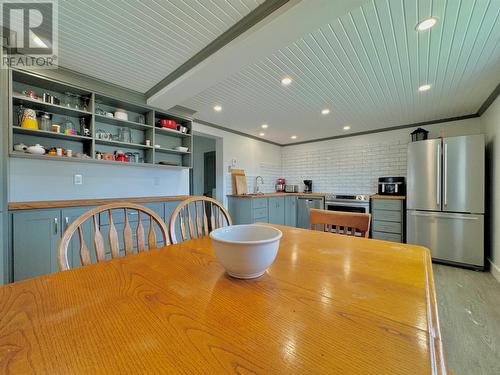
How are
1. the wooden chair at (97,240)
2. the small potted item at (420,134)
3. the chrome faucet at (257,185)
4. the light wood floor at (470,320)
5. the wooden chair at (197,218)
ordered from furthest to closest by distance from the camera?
the chrome faucet at (257,185), the small potted item at (420,134), the light wood floor at (470,320), the wooden chair at (197,218), the wooden chair at (97,240)

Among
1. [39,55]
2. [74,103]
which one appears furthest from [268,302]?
[74,103]

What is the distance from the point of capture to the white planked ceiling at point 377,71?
1.50 metres

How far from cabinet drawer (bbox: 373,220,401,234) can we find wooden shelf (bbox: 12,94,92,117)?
4.47m

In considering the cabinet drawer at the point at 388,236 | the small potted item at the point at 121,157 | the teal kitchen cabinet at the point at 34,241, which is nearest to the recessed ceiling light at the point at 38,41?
the small potted item at the point at 121,157

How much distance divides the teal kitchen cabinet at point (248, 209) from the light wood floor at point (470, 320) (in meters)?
2.62

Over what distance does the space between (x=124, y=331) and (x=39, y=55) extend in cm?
272

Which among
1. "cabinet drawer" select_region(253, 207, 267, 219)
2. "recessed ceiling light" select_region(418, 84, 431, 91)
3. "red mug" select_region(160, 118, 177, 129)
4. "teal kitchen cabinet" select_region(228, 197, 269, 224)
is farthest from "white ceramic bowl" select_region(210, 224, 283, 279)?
"cabinet drawer" select_region(253, 207, 267, 219)

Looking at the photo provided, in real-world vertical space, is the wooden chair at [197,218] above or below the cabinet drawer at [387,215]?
above

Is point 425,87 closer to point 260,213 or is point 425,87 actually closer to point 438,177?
point 438,177

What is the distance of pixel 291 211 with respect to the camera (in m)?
4.80

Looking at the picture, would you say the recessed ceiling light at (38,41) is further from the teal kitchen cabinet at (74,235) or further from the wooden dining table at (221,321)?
the wooden dining table at (221,321)

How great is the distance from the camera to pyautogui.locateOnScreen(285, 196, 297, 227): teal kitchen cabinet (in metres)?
4.72

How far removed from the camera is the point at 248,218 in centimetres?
391

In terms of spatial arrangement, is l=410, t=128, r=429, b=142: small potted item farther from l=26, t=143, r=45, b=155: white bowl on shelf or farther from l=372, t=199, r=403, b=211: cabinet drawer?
l=26, t=143, r=45, b=155: white bowl on shelf
